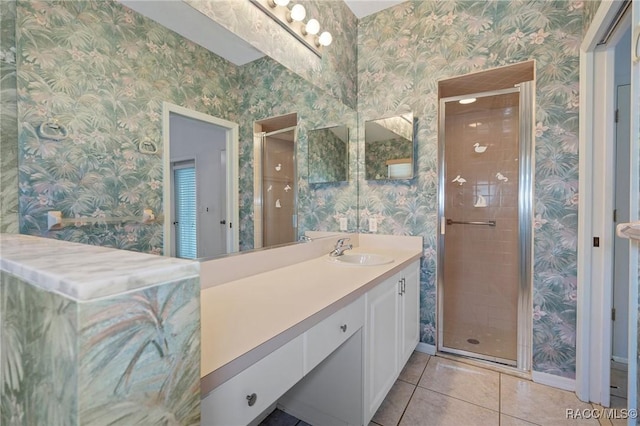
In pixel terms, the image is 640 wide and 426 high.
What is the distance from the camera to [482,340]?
7.79ft

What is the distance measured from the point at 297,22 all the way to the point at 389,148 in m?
1.11

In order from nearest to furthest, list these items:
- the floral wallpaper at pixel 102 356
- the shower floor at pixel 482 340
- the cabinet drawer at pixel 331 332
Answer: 1. the floral wallpaper at pixel 102 356
2. the cabinet drawer at pixel 331 332
3. the shower floor at pixel 482 340

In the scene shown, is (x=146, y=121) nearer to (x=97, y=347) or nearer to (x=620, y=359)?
(x=97, y=347)

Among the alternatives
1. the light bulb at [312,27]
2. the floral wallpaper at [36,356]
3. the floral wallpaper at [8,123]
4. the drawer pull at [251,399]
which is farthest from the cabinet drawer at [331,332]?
the light bulb at [312,27]

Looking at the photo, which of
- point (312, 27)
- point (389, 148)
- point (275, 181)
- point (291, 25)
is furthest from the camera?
point (389, 148)

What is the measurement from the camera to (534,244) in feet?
6.17

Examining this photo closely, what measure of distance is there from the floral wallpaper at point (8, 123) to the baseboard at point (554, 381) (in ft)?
8.89

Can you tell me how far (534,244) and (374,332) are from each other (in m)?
1.30

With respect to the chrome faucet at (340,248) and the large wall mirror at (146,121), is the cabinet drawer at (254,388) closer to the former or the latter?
the large wall mirror at (146,121)

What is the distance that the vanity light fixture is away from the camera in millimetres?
1600

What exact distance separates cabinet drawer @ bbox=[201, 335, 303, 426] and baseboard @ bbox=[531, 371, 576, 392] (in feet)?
6.14

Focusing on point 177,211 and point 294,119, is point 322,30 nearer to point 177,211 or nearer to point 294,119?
point 294,119

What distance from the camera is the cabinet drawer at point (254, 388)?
0.64 metres

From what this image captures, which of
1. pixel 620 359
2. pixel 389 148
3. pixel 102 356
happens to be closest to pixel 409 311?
pixel 389 148
